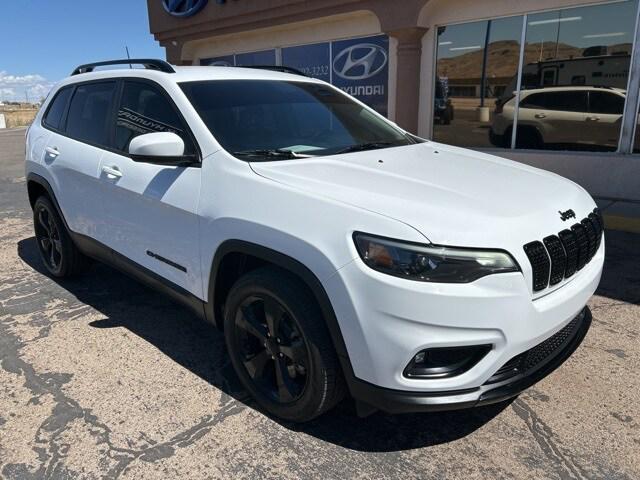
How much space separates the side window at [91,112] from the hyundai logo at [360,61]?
7.19 metres

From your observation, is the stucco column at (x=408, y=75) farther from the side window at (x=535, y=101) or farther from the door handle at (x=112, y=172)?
the door handle at (x=112, y=172)

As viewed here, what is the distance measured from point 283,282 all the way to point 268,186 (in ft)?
1.54

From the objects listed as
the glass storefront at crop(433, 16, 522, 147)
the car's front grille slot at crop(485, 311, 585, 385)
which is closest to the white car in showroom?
the glass storefront at crop(433, 16, 522, 147)

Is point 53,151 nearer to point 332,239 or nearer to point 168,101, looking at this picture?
point 168,101

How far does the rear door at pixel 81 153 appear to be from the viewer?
375 centimetres

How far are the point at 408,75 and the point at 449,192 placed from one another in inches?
297

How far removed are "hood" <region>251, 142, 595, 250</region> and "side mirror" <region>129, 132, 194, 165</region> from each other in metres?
0.48

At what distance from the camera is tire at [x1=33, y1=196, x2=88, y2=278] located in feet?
14.5

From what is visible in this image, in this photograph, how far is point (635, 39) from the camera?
23.0 ft

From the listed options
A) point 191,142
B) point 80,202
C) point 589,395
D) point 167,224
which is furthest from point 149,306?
point 589,395

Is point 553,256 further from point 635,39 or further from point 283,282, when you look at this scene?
point 635,39

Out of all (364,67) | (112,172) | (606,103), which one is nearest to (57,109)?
(112,172)

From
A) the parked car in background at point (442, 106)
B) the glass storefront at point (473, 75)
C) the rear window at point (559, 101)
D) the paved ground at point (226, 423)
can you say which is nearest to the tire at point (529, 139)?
the glass storefront at point (473, 75)

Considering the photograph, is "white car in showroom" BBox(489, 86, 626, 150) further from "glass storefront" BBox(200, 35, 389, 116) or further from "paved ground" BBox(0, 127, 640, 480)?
"paved ground" BBox(0, 127, 640, 480)
